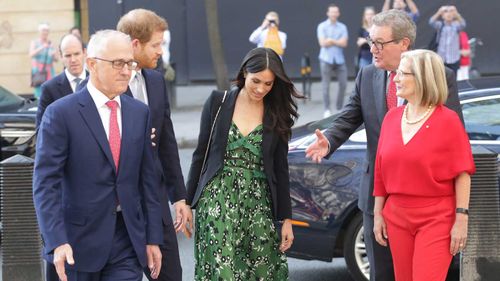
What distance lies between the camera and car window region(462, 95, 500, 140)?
24.3 feet

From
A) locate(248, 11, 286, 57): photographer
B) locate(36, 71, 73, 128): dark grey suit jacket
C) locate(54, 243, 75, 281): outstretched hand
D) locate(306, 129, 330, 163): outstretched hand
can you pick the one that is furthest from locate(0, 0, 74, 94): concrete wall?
locate(54, 243, 75, 281): outstretched hand

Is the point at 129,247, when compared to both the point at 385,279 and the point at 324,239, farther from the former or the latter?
the point at 324,239

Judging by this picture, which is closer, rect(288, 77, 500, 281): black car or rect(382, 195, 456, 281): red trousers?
rect(382, 195, 456, 281): red trousers

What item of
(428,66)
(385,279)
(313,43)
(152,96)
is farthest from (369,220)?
(313,43)

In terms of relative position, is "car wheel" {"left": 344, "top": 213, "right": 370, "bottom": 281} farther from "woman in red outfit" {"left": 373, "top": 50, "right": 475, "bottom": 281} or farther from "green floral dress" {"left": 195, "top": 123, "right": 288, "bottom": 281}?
"woman in red outfit" {"left": 373, "top": 50, "right": 475, "bottom": 281}

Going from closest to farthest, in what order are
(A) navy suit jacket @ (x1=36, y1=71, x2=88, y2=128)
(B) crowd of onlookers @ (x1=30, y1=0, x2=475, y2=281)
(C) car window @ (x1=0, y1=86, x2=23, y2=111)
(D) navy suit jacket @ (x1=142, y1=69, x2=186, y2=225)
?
1. (B) crowd of onlookers @ (x1=30, y1=0, x2=475, y2=281)
2. (D) navy suit jacket @ (x1=142, y1=69, x2=186, y2=225)
3. (A) navy suit jacket @ (x1=36, y1=71, x2=88, y2=128)
4. (C) car window @ (x1=0, y1=86, x2=23, y2=111)

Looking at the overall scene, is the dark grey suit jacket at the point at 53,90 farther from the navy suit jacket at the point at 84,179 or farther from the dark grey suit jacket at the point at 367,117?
the dark grey suit jacket at the point at 367,117

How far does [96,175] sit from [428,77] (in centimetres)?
173

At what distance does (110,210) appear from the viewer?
474 cm

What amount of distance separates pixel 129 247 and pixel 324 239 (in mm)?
2792

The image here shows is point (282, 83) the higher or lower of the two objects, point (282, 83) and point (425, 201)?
the higher

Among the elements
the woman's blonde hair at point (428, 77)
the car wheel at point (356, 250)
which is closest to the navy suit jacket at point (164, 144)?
Result: the woman's blonde hair at point (428, 77)

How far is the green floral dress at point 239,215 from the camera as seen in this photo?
5.51 m

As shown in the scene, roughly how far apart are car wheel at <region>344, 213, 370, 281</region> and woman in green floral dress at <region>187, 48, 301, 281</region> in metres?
1.77
